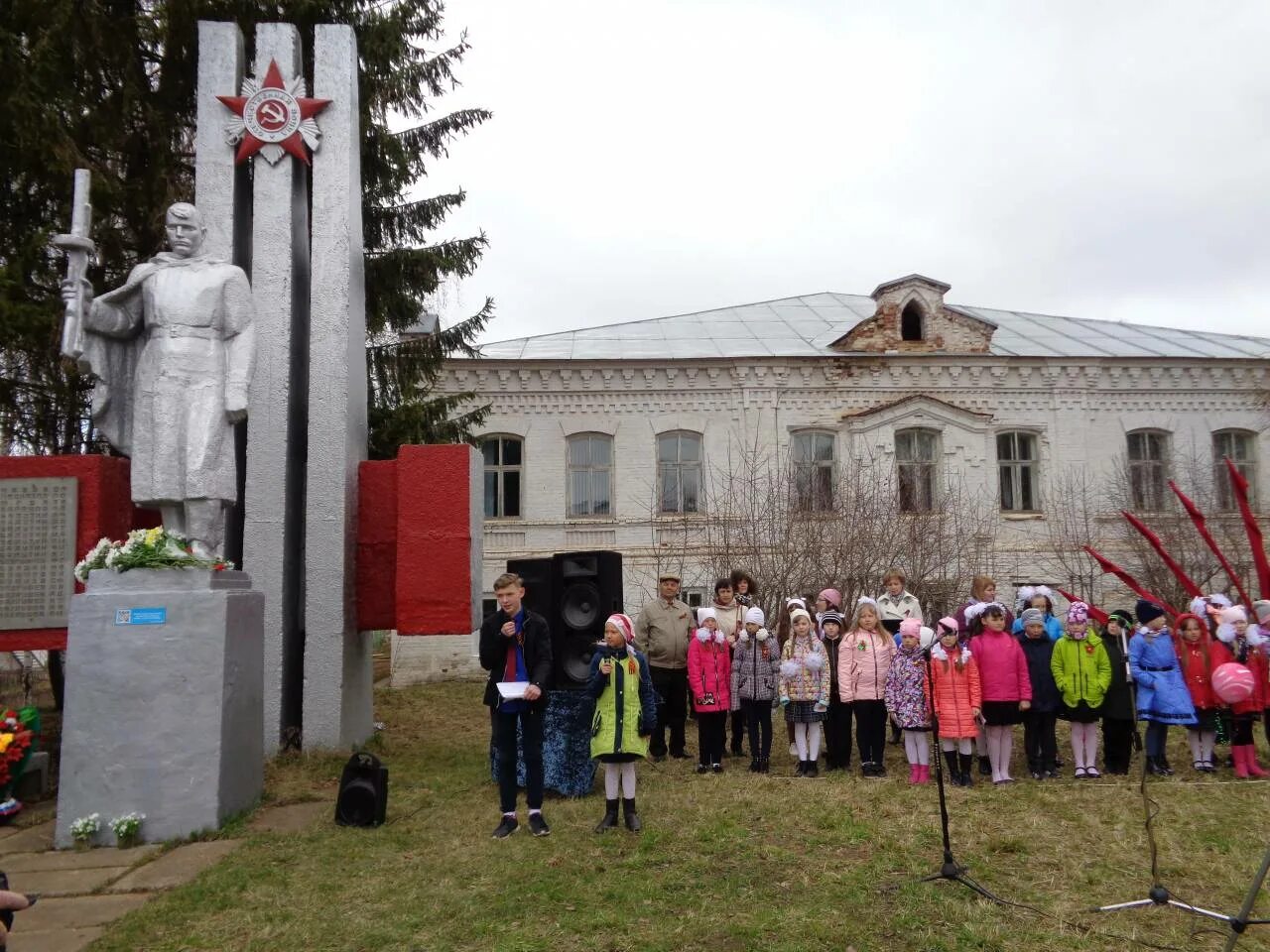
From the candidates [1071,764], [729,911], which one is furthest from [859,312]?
[729,911]

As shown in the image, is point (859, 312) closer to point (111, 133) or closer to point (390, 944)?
point (111, 133)

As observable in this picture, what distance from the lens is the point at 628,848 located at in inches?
237

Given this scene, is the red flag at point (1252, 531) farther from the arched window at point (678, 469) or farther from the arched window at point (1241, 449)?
the arched window at point (1241, 449)

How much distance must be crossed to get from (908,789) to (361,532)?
5681mm

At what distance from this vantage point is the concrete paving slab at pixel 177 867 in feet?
17.7

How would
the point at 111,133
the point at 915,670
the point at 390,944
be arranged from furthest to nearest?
the point at 111,133
the point at 915,670
the point at 390,944

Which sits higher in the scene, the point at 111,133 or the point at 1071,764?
the point at 111,133

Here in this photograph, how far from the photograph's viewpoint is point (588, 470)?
1980cm

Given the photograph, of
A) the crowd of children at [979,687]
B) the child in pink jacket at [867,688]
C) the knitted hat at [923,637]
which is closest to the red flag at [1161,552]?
the crowd of children at [979,687]

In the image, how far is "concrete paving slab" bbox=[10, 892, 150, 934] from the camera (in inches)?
188

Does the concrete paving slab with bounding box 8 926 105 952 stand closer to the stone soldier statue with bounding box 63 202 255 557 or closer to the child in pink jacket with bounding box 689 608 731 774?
the stone soldier statue with bounding box 63 202 255 557

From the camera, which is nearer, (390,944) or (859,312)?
(390,944)

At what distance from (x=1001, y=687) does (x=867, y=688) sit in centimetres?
114

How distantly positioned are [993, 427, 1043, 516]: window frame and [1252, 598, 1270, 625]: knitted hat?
17.4 metres
